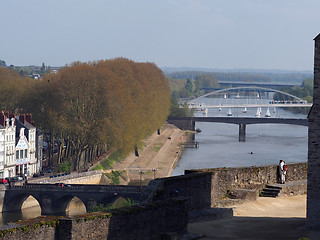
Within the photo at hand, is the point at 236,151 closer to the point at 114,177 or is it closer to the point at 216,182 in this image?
the point at 114,177

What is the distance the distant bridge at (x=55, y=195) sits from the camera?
95.4 metres

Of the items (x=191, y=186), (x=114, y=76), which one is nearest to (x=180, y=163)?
(x=114, y=76)

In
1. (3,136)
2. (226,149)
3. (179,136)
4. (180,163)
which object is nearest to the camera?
(3,136)

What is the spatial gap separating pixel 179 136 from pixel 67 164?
229 ft

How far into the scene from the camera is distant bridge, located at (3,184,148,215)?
313ft

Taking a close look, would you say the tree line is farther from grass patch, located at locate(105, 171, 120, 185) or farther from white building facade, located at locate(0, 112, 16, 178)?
white building facade, located at locate(0, 112, 16, 178)

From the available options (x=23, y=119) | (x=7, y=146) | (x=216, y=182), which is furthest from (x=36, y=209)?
(x=216, y=182)

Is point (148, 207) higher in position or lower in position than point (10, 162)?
higher

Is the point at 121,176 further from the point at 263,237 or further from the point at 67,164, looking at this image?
the point at 263,237

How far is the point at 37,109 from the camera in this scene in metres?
118

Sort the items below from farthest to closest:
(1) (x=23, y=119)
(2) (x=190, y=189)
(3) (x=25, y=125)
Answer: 1. (1) (x=23, y=119)
2. (3) (x=25, y=125)
3. (2) (x=190, y=189)

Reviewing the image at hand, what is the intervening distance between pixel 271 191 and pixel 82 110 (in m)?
82.1

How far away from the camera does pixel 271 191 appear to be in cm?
3119

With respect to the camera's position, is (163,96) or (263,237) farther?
(163,96)
